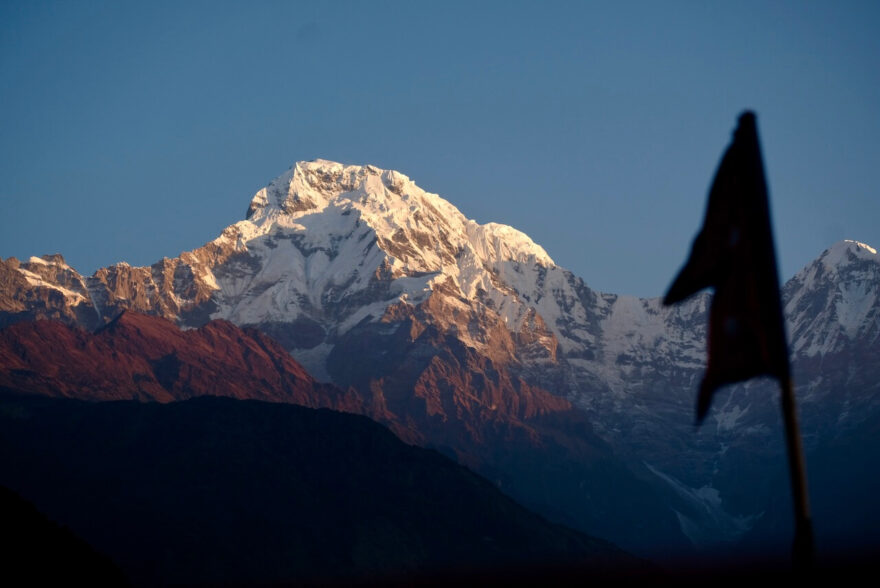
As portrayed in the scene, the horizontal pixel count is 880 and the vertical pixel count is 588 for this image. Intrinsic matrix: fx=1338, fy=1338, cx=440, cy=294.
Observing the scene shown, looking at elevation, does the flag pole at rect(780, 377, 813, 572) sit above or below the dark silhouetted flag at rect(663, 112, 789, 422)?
below

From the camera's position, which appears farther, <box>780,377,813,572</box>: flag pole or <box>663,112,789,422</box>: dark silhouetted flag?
<box>663,112,789,422</box>: dark silhouetted flag

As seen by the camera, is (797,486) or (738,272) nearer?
(797,486)

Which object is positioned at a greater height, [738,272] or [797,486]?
[738,272]

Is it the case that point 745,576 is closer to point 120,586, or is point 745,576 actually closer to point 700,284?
point 700,284

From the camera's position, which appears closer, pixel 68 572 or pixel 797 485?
pixel 797 485

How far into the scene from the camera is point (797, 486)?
1356 centimetres

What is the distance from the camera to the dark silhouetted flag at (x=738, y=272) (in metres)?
14.0

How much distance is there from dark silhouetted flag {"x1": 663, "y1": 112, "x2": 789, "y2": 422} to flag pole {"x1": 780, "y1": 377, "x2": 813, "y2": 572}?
1.84 feet

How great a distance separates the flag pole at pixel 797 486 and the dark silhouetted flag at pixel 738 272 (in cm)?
56

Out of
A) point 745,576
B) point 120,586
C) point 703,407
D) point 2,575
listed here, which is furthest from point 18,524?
point 703,407

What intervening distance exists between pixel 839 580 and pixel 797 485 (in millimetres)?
2093

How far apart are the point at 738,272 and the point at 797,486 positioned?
7.69 feet

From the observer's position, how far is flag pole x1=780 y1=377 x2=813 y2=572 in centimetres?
1329

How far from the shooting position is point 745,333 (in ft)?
46.7
